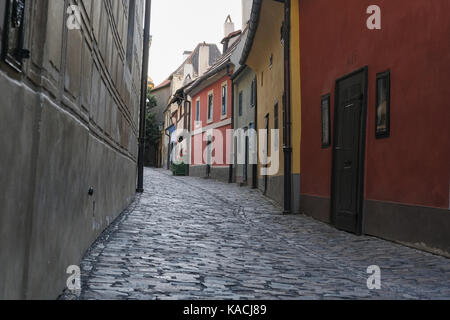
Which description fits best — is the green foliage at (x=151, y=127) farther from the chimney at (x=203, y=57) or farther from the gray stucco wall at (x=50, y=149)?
the gray stucco wall at (x=50, y=149)

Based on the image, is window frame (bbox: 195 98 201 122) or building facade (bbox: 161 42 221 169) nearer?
window frame (bbox: 195 98 201 122)

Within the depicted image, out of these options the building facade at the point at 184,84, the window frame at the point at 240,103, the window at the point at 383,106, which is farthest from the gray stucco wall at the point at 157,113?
the window at the point at 383,106

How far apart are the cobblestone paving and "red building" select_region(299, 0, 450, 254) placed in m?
0.47

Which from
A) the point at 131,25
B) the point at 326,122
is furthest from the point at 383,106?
the point at 131,25

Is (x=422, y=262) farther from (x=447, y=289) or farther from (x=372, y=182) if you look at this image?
(x=372, y=182)

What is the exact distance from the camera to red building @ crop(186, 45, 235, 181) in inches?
1005

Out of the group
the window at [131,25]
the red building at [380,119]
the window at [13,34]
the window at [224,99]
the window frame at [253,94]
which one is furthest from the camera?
the window at [224,99]

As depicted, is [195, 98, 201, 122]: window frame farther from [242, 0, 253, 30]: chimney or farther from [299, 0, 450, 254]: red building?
[299, 0, 450, 254]: red building

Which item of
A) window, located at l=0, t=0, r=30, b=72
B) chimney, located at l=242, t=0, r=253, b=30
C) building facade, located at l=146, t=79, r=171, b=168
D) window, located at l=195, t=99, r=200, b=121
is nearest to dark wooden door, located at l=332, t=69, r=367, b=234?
window, located at l=0, t=0, r=30, b=72

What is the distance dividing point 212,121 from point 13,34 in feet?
85.2

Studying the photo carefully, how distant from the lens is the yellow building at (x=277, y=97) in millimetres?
11406

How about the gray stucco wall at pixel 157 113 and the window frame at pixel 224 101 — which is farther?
the gray stucco wall at pixel 157 113

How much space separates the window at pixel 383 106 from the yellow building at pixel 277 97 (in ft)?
11.6
